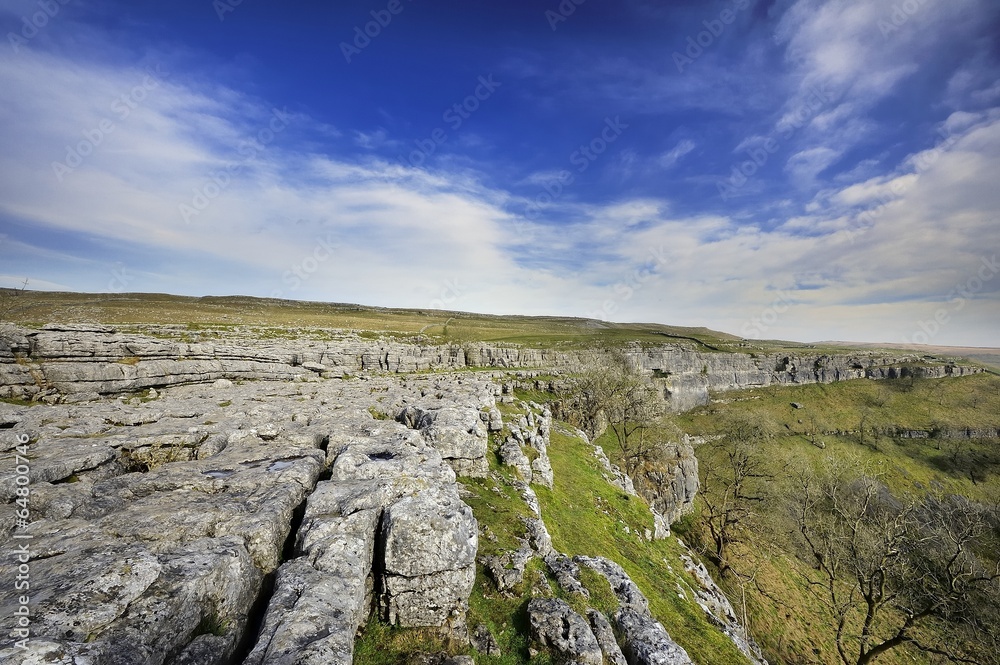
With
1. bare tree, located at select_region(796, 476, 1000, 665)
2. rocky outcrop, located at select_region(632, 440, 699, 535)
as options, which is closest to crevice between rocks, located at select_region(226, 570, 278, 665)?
bare tree, located at select_region(796, 476, 1000, 665)

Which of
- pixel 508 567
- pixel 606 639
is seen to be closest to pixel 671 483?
pixel 508 567

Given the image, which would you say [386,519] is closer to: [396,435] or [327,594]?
[327,594]

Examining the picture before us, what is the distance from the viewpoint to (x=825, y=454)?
69.9 m

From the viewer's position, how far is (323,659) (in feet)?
21.6

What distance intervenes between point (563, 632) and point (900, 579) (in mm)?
42243

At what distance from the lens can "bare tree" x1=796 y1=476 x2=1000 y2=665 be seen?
21.5m

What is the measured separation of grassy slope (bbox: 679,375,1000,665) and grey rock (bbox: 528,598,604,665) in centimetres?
2672

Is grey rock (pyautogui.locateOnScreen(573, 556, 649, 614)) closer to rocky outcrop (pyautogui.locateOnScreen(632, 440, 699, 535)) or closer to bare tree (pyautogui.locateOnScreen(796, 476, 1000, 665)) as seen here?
bare tree (pyautogui.locateOnScreen(796, 476, 1000, 665))

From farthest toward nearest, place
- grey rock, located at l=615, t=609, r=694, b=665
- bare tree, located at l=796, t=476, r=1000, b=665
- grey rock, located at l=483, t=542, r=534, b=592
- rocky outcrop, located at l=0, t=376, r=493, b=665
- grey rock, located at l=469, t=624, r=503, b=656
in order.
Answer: bare tree, located at l=796, t=476, r=1000, b=665 → grey rock, located at l=483, t=542, r=534, b=592 → grey rock, located at l=615, t=609, r=694, b=665 → grey rock, located at l=469, t=624, r=503, b=656 → rocky outcrop, located at l=0, t=376, r=493, b=665

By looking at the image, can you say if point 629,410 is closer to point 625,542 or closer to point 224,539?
point 625,542

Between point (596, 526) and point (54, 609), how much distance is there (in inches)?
882

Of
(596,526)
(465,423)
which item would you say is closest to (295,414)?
(465,423)

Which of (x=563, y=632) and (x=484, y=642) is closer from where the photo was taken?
(x=484, y=642)

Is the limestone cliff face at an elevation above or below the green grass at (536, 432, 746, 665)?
above
